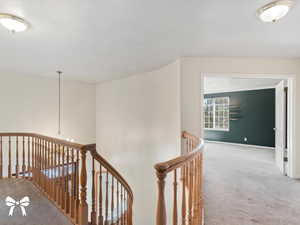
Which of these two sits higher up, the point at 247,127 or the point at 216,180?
the point at 247,127

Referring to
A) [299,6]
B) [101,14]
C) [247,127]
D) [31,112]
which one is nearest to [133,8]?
[101,14]

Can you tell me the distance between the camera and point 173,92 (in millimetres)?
3613

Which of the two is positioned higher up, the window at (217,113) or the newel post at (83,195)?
the window at (217,113)

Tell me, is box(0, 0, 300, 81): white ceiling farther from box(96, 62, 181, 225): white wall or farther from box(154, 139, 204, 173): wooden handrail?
box(154, 139, 204, 173): wooden handrail

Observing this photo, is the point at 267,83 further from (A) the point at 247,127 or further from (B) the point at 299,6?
(B) the point at 299,6

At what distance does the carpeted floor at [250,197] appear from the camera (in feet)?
6.30

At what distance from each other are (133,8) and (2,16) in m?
1.45

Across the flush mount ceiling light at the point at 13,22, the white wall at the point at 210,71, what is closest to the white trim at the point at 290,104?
the white wall at the point at 210,71

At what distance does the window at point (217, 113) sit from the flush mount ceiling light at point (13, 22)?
749 cm

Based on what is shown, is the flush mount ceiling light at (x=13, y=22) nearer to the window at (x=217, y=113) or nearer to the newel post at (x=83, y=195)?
the newel post at (x=83, y=195)

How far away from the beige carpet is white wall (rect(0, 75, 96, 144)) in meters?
2.28

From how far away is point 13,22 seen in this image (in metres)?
1.90

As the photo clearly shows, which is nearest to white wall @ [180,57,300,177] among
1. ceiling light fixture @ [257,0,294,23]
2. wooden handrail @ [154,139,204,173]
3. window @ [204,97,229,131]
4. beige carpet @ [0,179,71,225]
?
ceiling light fixture @ [257,0,294,23]

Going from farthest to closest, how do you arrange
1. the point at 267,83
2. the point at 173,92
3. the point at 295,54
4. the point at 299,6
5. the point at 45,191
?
the point at 267,83 < the point at 173,92 < the point at 295,54 < the point at 45,191 < the point at 299,6
